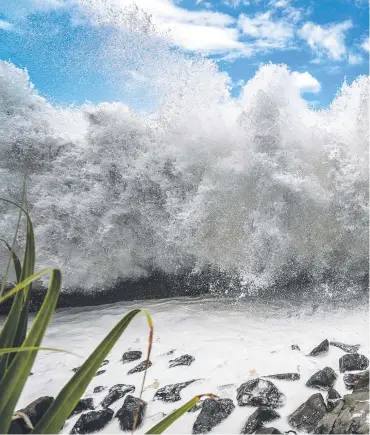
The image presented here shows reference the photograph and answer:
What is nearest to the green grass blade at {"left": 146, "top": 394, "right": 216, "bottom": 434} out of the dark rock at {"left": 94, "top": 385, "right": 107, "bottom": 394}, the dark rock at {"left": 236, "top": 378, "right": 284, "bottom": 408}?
the dark rock at {"left": 236, "top": 378, "right": 284, "bottom": 408}

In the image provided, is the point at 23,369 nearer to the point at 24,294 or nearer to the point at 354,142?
the point at 24,294

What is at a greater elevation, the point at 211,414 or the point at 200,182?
the point at 200,182

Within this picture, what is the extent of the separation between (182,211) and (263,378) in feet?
10.0

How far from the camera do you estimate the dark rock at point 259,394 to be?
2.72m

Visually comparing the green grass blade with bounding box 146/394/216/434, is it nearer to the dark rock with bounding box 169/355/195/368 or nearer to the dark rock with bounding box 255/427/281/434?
the dark rock with bounding box 255/427/281/434

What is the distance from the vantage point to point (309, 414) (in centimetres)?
247

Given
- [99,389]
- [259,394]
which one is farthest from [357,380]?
[99,389]

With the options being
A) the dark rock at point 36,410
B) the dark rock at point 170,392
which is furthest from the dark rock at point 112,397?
the dark rock at point 36,410

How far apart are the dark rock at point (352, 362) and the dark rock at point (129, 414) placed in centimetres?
161

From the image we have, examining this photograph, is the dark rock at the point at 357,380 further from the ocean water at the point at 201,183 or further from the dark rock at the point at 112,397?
the ocean water at the point at 201,183

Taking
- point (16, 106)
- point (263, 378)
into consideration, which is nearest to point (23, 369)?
point (263, 378)

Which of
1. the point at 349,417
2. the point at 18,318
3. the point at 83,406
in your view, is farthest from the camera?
the point at 83,406

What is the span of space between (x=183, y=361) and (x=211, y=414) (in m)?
0.97

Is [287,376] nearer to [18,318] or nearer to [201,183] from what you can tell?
[18,318]
